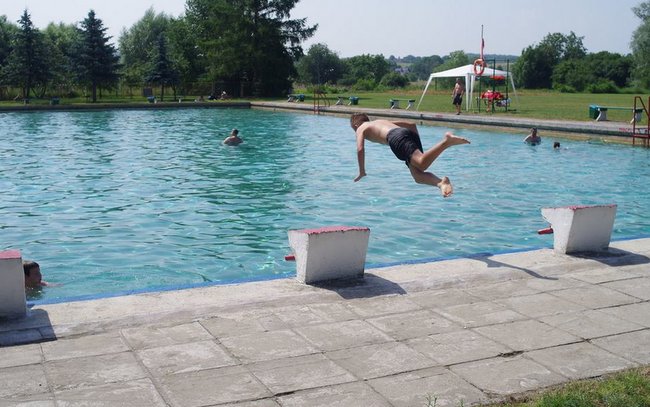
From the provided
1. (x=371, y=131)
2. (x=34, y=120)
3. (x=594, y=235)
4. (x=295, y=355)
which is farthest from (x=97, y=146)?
(x=295, y=355)

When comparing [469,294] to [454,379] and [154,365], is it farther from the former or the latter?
[154,365]

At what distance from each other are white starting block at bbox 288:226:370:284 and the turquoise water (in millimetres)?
622

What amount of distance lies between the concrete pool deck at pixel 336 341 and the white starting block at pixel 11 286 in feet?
0.32

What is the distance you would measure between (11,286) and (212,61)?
49641 mm

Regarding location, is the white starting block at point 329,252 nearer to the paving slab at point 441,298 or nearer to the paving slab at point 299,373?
the paving slab at point 441,298

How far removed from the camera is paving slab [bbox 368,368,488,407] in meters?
4.18

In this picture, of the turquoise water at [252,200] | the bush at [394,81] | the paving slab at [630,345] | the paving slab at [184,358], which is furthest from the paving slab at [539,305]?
the bush at [394,81]

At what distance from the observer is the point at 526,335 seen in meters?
5.33

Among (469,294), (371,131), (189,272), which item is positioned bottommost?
(189,272)

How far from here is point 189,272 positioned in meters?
10.0

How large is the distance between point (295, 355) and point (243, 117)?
32544mm

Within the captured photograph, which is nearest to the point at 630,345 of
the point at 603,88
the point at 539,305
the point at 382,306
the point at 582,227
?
the point at 539,305

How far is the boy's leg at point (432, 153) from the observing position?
757cm

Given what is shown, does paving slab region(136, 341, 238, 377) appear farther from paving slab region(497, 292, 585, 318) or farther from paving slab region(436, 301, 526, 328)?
paving slab region(497, 292, 585, 318)
